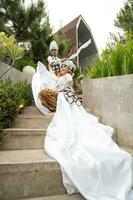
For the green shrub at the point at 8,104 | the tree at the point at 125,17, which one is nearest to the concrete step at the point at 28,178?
the green shrub at the point at 8,104

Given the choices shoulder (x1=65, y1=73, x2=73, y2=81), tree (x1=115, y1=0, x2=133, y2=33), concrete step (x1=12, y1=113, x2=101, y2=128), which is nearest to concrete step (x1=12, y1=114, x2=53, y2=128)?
concrete step (x1=12, y1=113, x2=101, y2=128)

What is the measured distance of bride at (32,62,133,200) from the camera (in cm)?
236

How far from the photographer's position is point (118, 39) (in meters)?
3.90

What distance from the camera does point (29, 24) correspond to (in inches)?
351

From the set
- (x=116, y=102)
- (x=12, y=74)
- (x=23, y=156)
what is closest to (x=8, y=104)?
(x=23, y=156)

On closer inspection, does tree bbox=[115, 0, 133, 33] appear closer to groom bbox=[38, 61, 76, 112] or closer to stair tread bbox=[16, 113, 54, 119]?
groom bbox=[38, 61, 76, 112]

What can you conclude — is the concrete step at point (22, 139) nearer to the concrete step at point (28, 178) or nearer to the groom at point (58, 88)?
the concrete step at point (28, 178)

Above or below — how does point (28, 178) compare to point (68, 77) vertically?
below

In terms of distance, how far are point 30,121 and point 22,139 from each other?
0.54 meters

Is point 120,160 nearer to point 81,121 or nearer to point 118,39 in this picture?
point 81,121

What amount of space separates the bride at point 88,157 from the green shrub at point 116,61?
0.72m

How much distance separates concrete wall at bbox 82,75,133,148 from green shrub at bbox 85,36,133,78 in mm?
149

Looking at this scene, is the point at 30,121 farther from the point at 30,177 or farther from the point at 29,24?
the point at 29,24

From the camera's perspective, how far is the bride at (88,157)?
7.75ft
